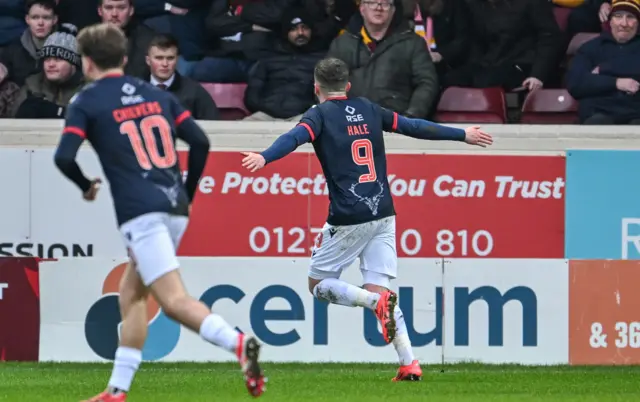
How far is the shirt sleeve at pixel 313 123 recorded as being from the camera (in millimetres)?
9000

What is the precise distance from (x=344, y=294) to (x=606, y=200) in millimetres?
4178

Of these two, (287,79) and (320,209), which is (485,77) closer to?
(287,79)

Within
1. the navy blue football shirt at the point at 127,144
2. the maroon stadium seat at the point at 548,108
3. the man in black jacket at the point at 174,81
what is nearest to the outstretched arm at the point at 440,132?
the navy blue football shirt at the point at 127,144

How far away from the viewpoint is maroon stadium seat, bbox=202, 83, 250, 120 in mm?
13523

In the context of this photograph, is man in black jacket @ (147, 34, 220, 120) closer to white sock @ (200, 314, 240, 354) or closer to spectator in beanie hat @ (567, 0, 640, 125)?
spectator in beanie hat @ (567, 0, 640, 125)

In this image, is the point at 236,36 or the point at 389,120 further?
the point at 236,36

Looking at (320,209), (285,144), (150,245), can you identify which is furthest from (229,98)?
(150,245)

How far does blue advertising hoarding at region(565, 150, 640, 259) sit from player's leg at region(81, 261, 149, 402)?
638cm

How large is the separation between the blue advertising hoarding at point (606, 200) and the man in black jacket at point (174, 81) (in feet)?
11.0

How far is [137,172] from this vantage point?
6848mm

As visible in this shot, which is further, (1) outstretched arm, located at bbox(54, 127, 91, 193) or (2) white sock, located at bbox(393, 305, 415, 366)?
(2) white sock, located at bbox(393, 305, 415, 366)

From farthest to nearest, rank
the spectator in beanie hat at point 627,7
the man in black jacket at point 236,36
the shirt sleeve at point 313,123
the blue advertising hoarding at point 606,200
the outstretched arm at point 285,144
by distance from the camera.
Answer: the man in black jacket at point 236,36 < the spectator in beanie hat at point 627,7 < the blue advertising hoarding at point 606,200 < the shirt sleeve at point 313,123 < the outstretched arm at point 285,144

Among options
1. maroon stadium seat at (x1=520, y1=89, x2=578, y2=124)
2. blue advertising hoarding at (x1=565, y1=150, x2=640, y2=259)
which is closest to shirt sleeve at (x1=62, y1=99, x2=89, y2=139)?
blue advertising hoarding at (x1=565, y1=150, x2=640, y2=259)

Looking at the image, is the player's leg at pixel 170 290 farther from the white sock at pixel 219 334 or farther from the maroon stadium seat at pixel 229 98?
the maroon stadium seat at pixel 229 98
